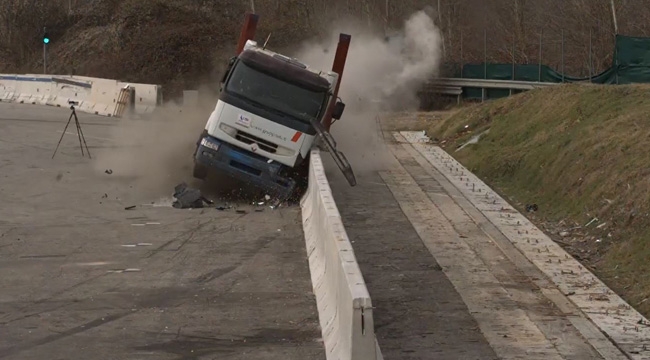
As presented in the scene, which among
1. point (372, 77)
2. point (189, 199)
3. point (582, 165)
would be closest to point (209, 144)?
point (189, 199)

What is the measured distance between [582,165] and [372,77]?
1014cm

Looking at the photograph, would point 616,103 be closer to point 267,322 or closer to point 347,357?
point 267,322

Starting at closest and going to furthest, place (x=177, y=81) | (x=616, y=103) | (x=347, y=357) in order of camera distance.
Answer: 1. (x=347, y=357)
2. (x=616, y=103)
3. (x=177, y=81)

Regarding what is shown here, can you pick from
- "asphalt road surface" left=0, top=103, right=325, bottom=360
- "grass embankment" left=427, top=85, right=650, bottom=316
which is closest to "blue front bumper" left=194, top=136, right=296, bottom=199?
"asphalt road surface" left=0, top=103, right=325, bottom=360

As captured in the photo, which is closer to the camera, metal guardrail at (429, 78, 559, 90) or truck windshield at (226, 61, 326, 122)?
truck windshield at (226, 61, 326, 122)

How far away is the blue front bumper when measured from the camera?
1975cm

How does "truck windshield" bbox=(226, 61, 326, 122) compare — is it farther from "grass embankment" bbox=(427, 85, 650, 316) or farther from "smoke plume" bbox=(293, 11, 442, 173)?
"smoke plume" bbox=(293, 11, 442, 173)

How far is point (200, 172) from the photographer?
20.3m

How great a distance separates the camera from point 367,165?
26953 mm

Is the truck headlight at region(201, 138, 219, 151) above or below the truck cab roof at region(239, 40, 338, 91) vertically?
below

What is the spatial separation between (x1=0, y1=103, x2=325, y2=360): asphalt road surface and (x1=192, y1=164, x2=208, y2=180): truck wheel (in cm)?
86

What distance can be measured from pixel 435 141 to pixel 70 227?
775 inches

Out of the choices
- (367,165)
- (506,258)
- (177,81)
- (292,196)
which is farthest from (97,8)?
(506,258)

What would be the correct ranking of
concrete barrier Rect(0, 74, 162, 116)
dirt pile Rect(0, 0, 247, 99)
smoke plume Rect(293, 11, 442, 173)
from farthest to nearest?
dirt pile Rect(0, 0, 247, 99), concrete barrier Rect(0, 74, 162, 116), smoke plume Rect(293, 11, 442, 173)
